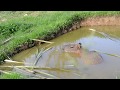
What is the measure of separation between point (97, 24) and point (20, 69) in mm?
5163

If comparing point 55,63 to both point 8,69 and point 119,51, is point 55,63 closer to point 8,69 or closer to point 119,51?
point 8,69

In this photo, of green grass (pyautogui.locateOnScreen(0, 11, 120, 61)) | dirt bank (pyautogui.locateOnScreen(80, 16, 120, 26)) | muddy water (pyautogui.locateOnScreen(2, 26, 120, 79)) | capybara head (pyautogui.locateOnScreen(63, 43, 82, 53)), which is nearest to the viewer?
muddy water (pyautogui.locateOnScreen(2, 26, 120, 79))

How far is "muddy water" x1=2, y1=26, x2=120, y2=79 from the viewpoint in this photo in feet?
19.0

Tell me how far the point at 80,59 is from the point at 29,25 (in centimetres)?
326

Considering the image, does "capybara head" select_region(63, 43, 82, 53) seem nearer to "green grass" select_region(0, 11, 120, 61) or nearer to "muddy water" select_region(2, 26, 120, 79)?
"muddy water" select_region(2, 26, 120, 79)

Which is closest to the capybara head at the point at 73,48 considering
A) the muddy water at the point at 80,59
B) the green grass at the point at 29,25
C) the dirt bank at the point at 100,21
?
the muddy water at the point at 80,59

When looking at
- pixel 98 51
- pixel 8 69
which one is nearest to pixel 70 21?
pixel 98 51

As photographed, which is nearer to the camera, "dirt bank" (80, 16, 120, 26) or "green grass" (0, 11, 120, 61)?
"green grass" (0, 11, 120, 61)

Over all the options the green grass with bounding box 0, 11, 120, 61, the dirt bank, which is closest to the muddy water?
the dirt bank

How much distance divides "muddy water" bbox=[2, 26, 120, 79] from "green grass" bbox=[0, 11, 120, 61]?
15.5 inches

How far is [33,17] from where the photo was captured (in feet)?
33.3

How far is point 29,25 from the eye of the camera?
30.6ft

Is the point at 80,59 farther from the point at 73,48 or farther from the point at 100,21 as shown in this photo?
the point at 100,21

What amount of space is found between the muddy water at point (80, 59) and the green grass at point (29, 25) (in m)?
0.39
